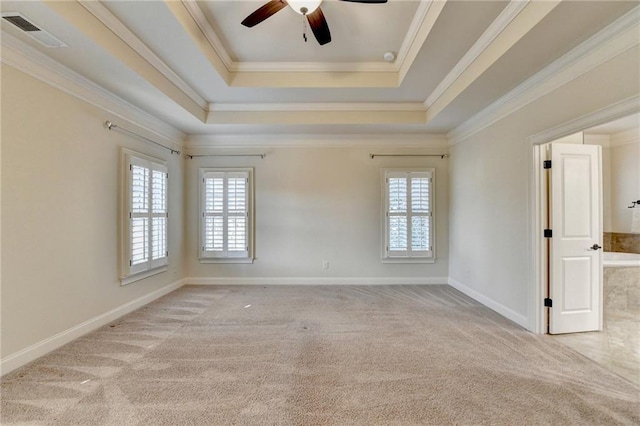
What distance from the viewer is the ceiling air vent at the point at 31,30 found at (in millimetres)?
1855

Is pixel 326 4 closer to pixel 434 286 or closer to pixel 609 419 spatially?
pixel 609 419

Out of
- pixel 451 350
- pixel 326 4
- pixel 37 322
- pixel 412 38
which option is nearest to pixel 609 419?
pixel 451 350

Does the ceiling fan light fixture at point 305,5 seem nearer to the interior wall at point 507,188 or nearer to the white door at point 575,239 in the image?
the interior wall at point 507,188

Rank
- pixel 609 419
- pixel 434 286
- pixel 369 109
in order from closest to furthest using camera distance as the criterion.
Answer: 1. pixel 609 419
2. pixel 369 109
3. pixel 434 286

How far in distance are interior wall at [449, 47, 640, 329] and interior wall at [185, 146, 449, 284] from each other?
1.71 ft

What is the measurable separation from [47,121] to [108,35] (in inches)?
37.4

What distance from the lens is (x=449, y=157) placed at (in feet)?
15.5

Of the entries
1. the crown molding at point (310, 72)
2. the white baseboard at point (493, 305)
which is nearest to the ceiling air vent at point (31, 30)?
the crown molding at point (310, 72)

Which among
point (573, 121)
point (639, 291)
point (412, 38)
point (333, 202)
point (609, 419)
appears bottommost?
point (609, 419)

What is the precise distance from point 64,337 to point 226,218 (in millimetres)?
2489

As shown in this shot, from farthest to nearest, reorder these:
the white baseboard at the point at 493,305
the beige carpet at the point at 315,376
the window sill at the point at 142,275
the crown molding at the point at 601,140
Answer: the crown molding at the point at 601,140, the window sill at the point at 142,275, the white baseboard at the point at 493,305, the beige carpet at the point at 315,376

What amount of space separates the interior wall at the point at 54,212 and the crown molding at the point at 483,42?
3.91m

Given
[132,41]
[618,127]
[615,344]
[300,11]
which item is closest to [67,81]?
[132,41]

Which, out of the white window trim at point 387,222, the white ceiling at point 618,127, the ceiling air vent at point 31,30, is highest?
the white ceiling at point 618,127
